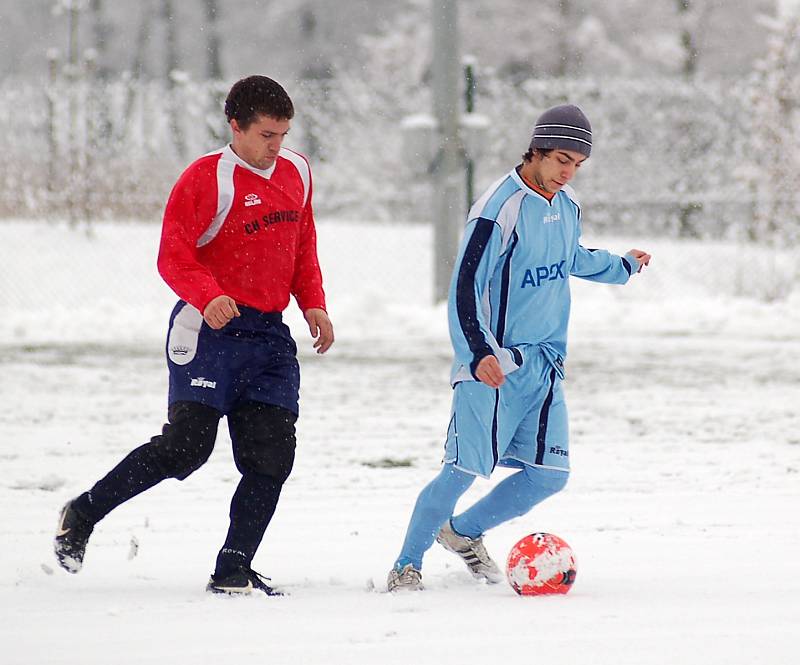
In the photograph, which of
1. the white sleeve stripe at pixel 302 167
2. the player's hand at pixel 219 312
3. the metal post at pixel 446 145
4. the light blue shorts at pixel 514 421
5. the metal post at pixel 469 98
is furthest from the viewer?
the metal post at pixel 469 98

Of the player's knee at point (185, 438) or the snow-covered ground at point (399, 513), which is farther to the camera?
the player's knee at point (185, 438)

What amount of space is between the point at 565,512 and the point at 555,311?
1.64 metres

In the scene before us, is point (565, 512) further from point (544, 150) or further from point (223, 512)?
point (544, 150)

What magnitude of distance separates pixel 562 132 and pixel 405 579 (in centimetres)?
151

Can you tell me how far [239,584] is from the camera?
421cm

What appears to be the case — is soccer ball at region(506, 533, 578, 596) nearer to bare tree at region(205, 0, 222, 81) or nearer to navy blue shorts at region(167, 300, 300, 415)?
navy blue shorts at region(167, 300, 300, 415)

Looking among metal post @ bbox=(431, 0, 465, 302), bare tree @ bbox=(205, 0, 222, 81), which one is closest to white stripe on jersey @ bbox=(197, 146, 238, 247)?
metal post @ bbox=(431, 0, 465, 302)

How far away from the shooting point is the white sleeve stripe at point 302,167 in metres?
4.45

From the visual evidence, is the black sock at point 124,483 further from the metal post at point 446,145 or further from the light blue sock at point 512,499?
the metal post at point 446,145

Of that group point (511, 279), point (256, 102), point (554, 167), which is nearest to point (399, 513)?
point (511, 279)

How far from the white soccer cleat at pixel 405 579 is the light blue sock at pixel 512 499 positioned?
26 centimetres

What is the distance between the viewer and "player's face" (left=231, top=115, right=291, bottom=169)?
4.25 m

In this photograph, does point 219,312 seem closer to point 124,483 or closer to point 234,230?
point 234,230

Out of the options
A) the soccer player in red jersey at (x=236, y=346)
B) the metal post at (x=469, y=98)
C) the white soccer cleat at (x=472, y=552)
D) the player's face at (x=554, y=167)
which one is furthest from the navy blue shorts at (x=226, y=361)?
the metal post at (x=469, y=98)
